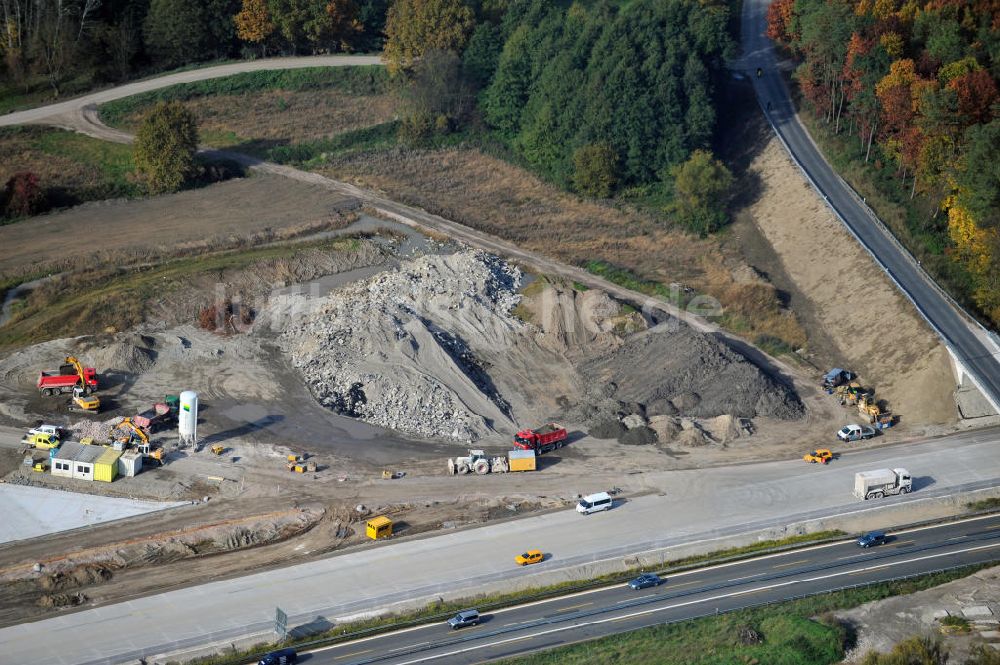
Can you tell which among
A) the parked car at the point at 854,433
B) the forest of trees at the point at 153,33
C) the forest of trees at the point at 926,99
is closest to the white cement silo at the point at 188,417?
the parked car at the point at 854,433

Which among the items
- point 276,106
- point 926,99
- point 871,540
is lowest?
point 871,540

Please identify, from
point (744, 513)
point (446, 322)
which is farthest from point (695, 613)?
point (446, 322)

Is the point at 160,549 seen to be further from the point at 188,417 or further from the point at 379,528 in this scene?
the point at 379,528

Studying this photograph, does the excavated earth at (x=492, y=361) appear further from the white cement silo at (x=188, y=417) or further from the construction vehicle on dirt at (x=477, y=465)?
the white cement silo at (x=188, y=417)

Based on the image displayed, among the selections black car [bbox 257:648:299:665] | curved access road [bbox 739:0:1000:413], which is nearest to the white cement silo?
black car [bbox 257:648:299:665]

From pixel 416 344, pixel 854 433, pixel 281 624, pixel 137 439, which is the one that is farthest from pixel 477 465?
pixel 854 433

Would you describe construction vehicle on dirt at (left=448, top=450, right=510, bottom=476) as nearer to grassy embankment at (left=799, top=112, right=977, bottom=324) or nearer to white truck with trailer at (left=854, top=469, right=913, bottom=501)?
white truck with trailer at (left=854, top=469, right=913, bottom=501)
